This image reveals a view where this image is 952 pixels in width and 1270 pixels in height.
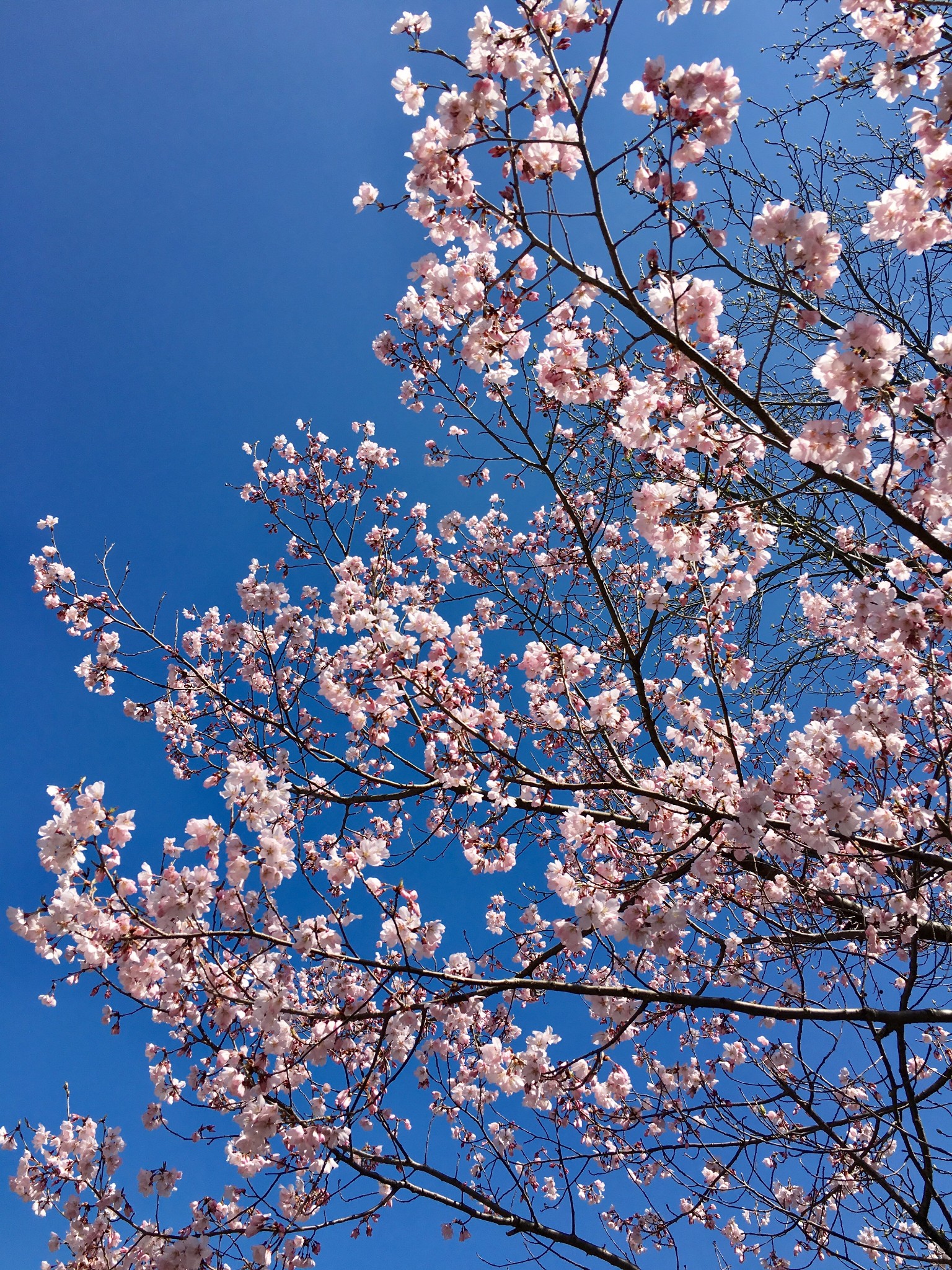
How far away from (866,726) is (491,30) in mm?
4151

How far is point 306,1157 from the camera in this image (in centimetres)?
352

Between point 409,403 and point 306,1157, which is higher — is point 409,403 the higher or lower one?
the higher one

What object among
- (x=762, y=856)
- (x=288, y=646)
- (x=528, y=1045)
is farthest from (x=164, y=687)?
(x=762, y=856)

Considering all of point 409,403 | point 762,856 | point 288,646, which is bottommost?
point 762,856

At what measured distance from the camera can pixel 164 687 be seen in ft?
→ 16.9

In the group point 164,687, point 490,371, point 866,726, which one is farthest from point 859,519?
point 164,687

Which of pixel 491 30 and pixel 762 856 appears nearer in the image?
pixel 491 30

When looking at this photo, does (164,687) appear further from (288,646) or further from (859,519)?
(859,519)

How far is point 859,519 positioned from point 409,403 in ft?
13.2

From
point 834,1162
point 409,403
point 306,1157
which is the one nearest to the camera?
point 306,1157

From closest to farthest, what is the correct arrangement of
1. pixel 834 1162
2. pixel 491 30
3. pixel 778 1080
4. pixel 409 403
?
1. pixel 491 30
2. pixel 778 1080
3. pixel 834 1162
4. pixel 409 403

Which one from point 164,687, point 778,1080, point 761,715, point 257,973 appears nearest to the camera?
point 257,973

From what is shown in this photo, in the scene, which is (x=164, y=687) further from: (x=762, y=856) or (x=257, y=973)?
(x=762, y=856)

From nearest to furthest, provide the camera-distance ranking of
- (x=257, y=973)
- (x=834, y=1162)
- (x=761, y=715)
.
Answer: (x=257, y=973) < (x=834, y=1162) < (x=761, y=715)
